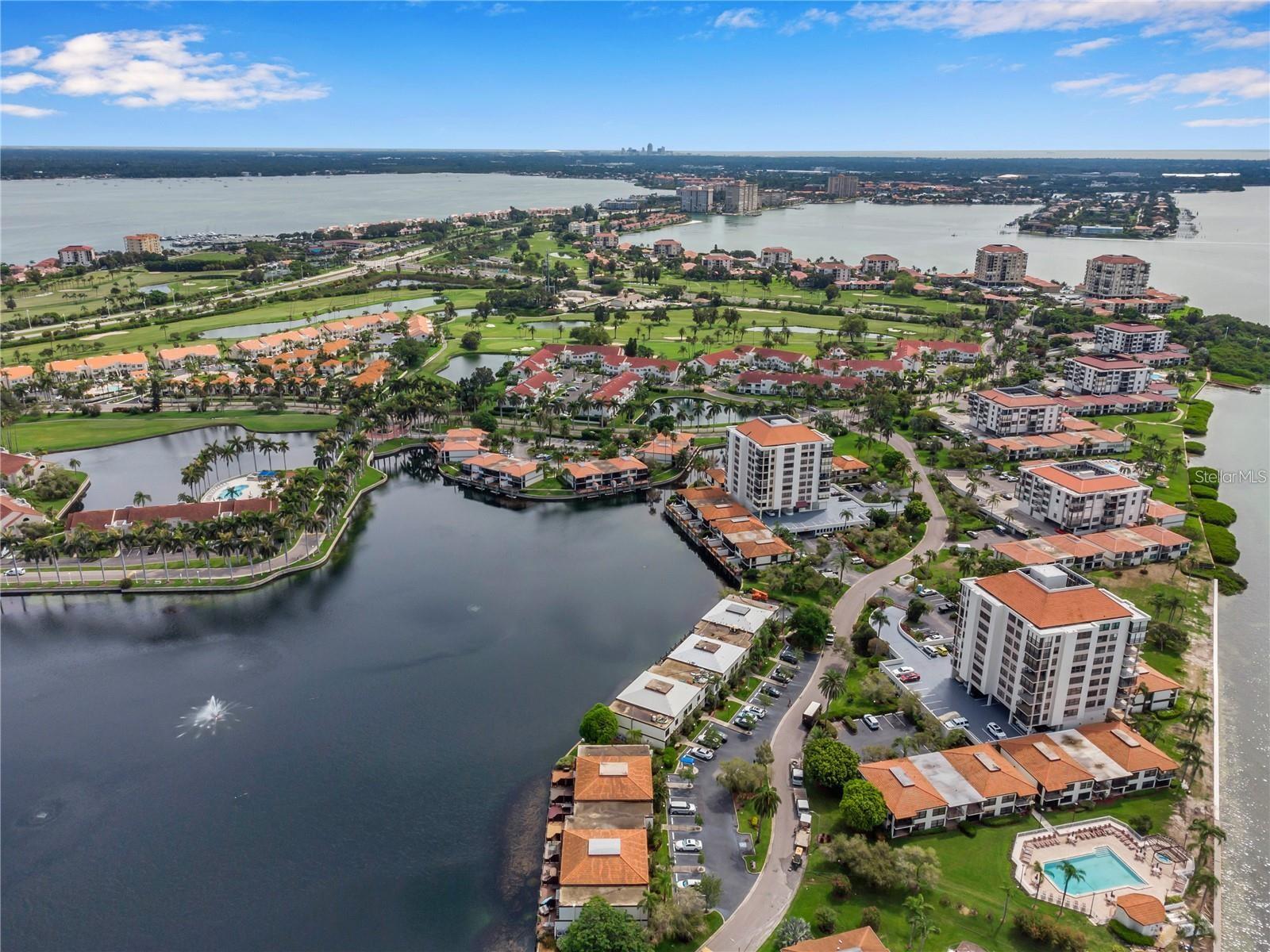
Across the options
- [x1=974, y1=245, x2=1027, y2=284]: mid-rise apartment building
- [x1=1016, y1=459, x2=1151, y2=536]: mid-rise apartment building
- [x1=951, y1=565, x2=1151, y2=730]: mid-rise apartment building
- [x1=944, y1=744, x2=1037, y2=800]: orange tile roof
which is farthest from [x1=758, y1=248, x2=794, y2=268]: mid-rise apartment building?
[x1=944, y1=744, x2=1037, y2=800]: orange tile roof

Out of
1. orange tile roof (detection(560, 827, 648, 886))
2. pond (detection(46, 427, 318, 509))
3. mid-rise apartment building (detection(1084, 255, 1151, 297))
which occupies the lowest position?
orange tile roof (detection(560, 827, 648, 886))

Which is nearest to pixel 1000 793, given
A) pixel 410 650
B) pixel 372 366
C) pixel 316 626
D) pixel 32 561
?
pixel 410 650

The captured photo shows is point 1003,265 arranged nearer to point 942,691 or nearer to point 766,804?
point 942,691

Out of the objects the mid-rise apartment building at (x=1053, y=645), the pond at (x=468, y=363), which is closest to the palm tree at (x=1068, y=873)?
the mid-rise apartment building at (x=1053, y=645)

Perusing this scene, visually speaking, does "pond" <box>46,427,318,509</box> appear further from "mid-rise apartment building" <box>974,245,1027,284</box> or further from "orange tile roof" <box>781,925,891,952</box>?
"mid-rise apartment building" <box>974,245,1027,284</box>

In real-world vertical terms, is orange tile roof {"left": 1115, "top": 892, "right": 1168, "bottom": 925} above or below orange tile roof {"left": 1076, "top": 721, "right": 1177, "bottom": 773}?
below

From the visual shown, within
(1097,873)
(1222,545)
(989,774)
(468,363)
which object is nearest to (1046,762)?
(989,774)

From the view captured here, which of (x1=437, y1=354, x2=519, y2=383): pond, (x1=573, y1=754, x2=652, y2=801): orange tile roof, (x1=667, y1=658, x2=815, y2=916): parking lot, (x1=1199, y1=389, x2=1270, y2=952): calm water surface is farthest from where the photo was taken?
(x1=437, y1=354, x2=519, y2=383): pond
